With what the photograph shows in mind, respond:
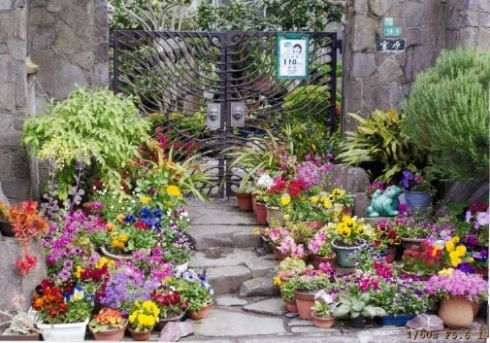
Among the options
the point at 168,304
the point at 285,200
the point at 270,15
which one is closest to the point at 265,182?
the point at 285,200

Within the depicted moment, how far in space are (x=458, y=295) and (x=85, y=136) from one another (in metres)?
3.19

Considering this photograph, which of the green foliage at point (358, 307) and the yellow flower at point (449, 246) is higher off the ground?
the yellow flower at point (449, 246)

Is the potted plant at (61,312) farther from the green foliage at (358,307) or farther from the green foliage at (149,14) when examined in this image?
the green foliage at (149,14)

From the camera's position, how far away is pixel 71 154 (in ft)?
19.5

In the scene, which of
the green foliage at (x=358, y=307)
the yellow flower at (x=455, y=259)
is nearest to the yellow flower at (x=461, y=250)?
the yellow flower at (x=455, y=259)

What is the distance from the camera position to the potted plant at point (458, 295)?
4.95 m

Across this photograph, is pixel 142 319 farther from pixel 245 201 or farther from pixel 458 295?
pixel 245 201

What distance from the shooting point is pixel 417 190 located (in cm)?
657

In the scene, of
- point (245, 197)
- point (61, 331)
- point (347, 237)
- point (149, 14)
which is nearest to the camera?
point (61, 331)

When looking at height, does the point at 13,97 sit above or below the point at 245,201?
above

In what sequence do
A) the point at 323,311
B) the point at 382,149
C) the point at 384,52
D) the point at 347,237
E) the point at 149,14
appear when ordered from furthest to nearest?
the point at 149,14 < the point at 384,52 < the point at 382,149 < the point at 347,237 < the point at 323,311

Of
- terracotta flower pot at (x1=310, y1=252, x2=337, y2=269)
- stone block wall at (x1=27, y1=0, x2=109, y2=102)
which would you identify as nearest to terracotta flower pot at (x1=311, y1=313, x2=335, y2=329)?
terracotta flower pot at (x1=310, y1=252, x2=337, y2=269)

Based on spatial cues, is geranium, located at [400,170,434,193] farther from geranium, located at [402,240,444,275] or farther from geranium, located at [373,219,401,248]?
geranium, located at [402,240,444,275]

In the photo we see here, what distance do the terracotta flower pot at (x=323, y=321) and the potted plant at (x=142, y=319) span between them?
1.04 meters
